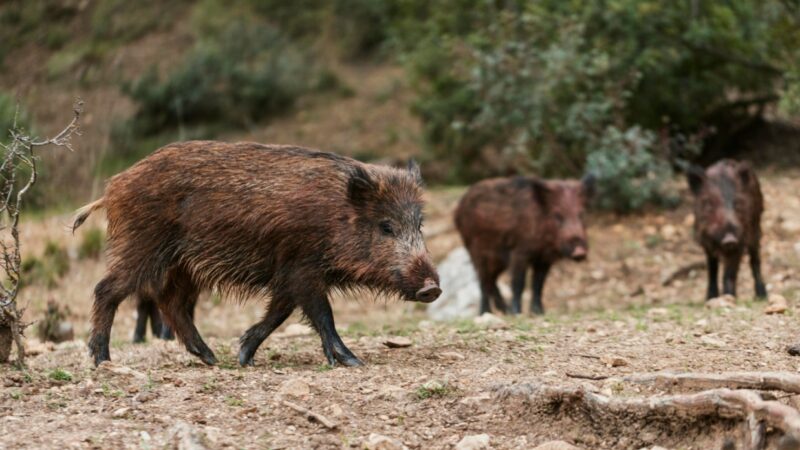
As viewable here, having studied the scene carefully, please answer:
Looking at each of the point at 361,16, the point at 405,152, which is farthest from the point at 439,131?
the point at 361,16

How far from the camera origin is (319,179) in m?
7.16

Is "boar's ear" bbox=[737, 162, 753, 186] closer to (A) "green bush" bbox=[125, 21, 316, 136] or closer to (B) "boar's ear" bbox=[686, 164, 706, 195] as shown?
(B) "boar's ear" bbox=[686, 164, 706, 195]

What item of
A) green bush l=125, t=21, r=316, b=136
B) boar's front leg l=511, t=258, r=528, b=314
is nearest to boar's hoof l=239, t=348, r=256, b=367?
boar's front leg l=511, t=258, r=528, b=314

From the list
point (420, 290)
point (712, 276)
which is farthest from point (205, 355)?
point (712, 276)

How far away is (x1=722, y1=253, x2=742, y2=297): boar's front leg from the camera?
10.8 metres

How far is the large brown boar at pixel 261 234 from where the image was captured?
7.05 m

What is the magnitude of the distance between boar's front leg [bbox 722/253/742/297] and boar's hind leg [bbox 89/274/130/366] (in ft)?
20.5

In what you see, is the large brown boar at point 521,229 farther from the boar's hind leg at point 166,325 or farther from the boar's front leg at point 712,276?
the boar's hind leg at point 166,325

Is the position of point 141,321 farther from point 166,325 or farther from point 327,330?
point 327,330

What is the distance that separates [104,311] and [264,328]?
1.03 metres

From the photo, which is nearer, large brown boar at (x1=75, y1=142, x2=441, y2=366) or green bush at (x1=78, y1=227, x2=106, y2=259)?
large brown boar at (x1=75, y1=142, x2=441, y2=366)

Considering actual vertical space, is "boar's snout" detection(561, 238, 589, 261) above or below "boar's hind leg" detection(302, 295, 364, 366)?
above

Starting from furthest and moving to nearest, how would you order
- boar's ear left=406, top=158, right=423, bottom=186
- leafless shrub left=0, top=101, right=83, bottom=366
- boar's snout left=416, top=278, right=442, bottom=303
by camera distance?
boar's ear left=406, top=158, right=423, bottom=186 < boar's snout left=416, top=278, right=442, bottom=303 < leafless shrub left=0, top=101, right=83, bottom=366

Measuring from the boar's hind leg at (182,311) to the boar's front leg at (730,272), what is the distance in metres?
5.63
